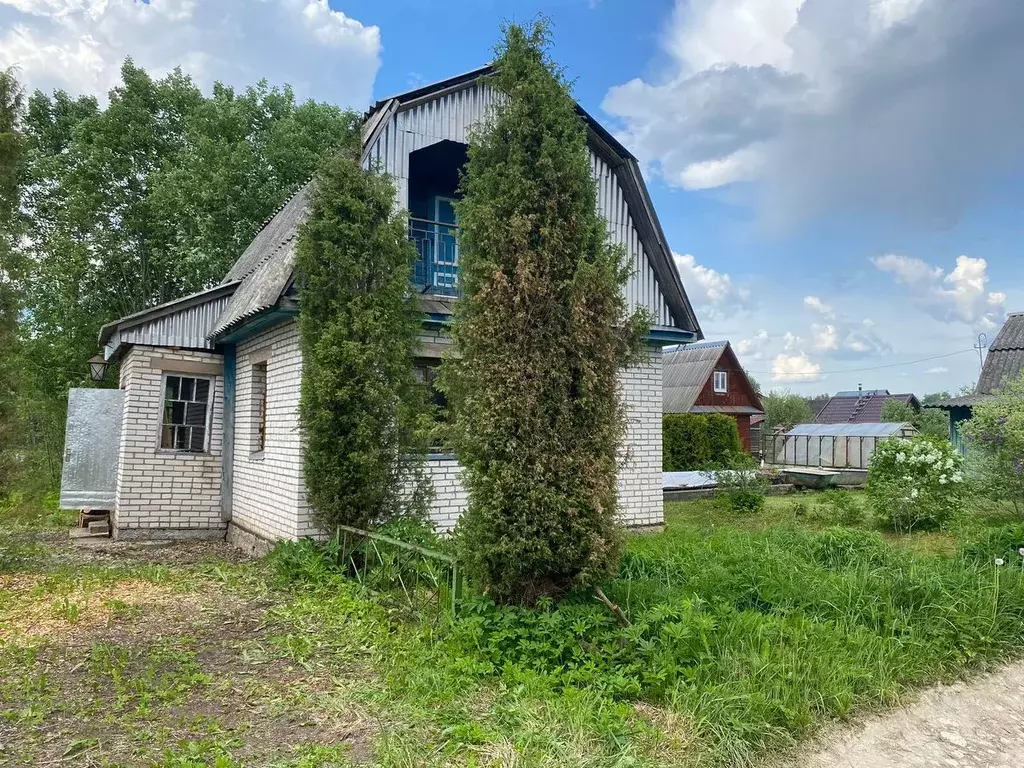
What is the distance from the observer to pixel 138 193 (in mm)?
19922

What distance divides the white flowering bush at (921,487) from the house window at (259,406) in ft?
30.4

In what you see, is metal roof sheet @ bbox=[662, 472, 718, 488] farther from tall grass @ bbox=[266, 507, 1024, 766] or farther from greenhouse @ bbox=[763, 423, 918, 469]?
tall grass @ bbox=[266, 507, 1024, 766]

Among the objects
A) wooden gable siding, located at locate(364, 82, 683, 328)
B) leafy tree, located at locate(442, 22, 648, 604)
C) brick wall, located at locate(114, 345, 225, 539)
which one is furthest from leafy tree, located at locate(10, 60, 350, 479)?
leafy tree, located at locate(442, 22, 648, 604)

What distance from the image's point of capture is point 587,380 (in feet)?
15.6

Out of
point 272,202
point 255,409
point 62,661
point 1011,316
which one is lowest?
point 62,661

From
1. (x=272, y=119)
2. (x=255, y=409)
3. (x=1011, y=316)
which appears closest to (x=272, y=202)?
(x=272, y=119)

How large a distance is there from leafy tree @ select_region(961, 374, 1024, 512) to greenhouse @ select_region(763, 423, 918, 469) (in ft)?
33.6

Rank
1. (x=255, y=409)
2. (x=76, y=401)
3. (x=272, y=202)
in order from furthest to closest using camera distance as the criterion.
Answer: (x=272, y=202)
(x=76, y=401)
(x=255, y=409)

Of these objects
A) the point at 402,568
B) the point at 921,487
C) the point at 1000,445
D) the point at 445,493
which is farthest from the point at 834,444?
the point at 402,568

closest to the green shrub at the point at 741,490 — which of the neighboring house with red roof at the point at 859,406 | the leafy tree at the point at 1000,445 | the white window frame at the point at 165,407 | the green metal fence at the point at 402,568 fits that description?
the leafy tree at the point at 1000,445

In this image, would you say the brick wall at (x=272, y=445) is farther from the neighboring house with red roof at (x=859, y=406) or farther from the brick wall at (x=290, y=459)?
the neighboring house with red roof at (x=859, y=406)

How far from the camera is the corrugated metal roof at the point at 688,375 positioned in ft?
91.9

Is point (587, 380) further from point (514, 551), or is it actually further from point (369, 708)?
point (369, 708)

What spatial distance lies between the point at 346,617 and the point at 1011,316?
22.7 m
